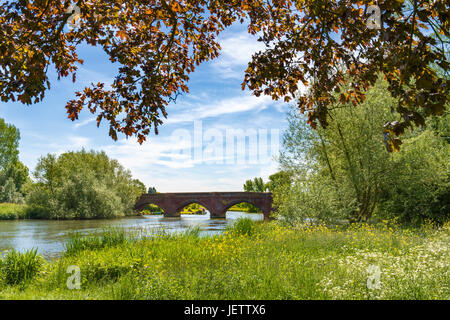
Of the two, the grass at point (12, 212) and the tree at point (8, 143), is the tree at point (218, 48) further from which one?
the tree at point (8, 143)

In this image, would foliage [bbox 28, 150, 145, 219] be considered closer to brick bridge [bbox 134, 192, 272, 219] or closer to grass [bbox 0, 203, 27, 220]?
grass [bbox 0, 203, 27, 220]

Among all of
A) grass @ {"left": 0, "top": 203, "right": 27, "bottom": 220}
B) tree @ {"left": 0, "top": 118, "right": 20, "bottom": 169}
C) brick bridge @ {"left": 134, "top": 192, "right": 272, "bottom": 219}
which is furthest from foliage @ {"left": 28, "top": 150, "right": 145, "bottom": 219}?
tree @ {"left": 0, "top": 118, "right": 20, "bottom": 169}

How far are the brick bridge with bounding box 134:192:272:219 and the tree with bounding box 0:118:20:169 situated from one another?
19.8 metres

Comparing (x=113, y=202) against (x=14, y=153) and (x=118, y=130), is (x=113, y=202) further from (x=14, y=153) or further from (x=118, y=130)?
(x=118, y=130)

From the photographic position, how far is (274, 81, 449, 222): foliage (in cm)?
1656

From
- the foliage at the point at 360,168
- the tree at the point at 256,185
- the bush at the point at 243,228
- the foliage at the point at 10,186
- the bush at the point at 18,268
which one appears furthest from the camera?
the tree at the point at 256,185

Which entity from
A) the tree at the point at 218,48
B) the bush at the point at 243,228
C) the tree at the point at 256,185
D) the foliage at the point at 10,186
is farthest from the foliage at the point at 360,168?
the tree at the point at 256,185

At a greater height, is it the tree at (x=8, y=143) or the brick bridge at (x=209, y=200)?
the tree at (x=8, y=143)

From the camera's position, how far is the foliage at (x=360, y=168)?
652 inches

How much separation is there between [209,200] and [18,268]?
131ft

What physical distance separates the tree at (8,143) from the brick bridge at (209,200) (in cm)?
1976
